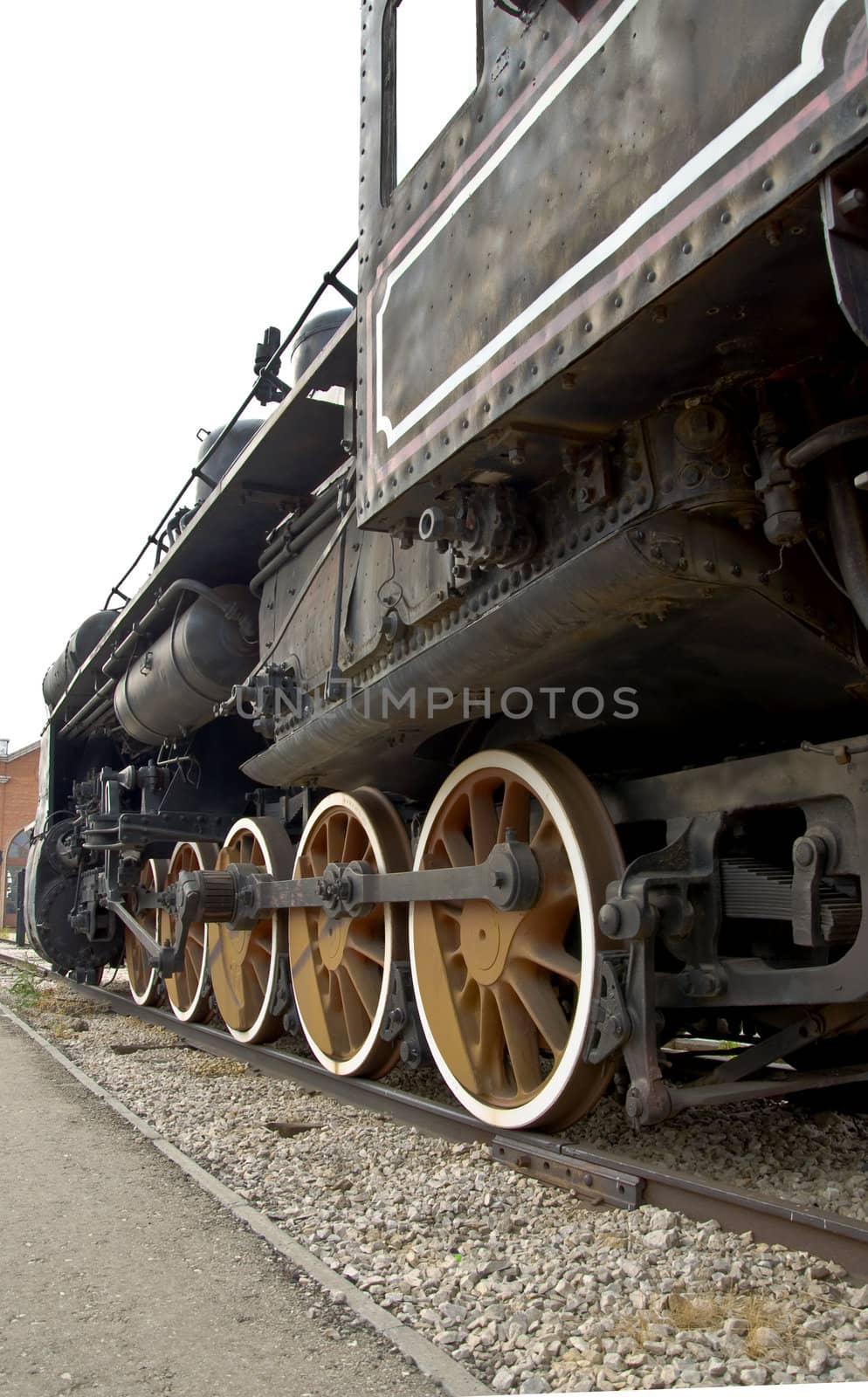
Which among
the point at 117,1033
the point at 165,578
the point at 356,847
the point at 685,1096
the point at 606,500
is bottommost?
the point at 117,1033

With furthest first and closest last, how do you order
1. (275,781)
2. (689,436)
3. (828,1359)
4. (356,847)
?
(275,781)
(356,847)
(689,436)
(828,1359)

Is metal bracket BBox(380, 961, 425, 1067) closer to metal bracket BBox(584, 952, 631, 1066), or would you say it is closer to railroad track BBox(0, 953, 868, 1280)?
railroad track BBox(0, 953, 868, 1280)

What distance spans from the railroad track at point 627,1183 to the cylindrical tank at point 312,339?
3684mm

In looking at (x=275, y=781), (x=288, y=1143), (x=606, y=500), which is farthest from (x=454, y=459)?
(x=275, y=781)

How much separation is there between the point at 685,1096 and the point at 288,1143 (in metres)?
1.50

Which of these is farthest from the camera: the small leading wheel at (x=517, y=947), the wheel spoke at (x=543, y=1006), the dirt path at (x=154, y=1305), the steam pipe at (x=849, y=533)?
the wheel spoke at (x=543, y=1006)

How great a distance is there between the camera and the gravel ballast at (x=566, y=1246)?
1869 mm

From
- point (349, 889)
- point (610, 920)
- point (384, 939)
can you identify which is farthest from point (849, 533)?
point (384, 939)

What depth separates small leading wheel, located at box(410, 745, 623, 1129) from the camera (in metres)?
3.15

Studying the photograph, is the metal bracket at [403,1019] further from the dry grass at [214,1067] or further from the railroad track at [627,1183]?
the dry grass at [214,1067]

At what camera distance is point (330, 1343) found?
78.7 inches

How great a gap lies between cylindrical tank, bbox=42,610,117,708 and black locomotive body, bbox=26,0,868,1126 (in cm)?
574

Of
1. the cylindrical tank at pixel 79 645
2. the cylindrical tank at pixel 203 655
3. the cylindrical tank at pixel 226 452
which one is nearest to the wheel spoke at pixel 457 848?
the cylindrical tank at pixel 203 655

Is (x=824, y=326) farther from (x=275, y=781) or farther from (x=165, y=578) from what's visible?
(x=165, y=578)
